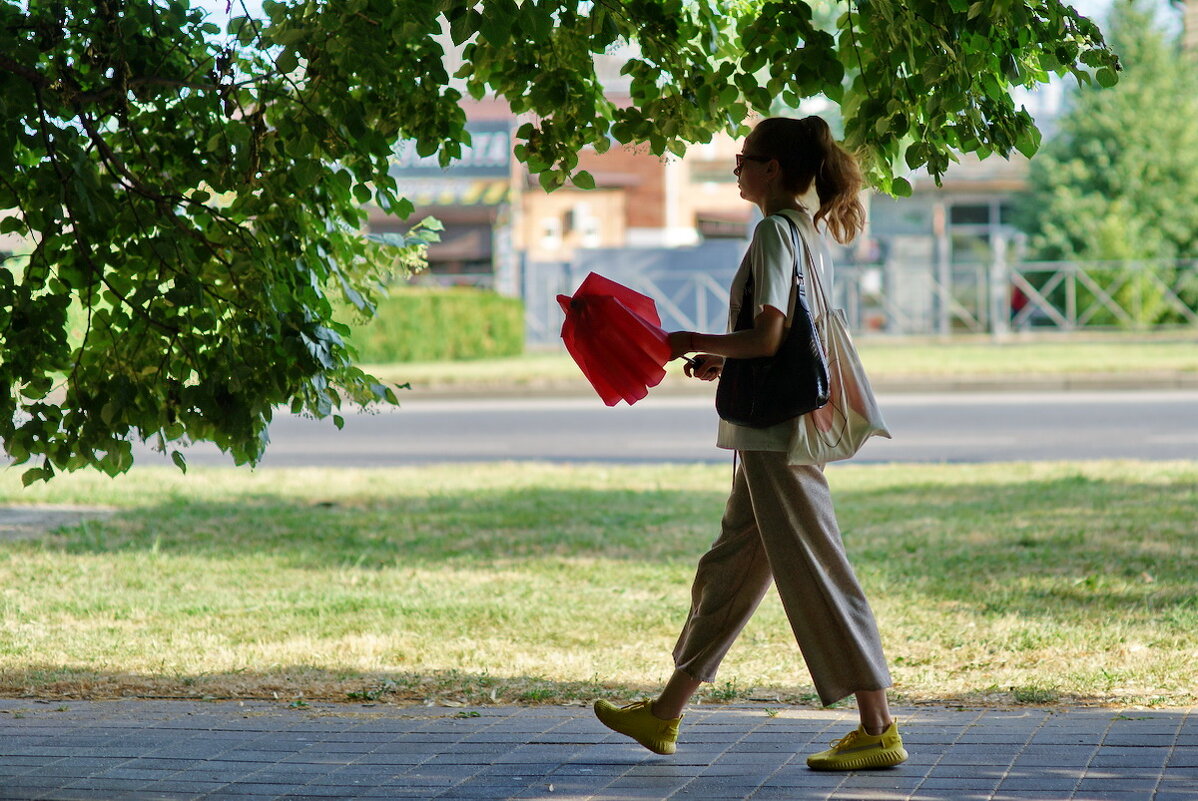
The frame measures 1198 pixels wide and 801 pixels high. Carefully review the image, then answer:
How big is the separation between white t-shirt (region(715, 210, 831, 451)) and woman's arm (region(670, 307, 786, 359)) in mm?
26

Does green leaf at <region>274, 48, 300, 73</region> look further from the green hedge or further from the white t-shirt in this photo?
the green hedge

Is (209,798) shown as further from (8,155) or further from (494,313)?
(494,313)

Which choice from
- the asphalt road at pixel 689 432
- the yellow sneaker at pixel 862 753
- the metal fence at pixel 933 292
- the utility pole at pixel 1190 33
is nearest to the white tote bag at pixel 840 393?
the yellow sneaker at pixel 862 753

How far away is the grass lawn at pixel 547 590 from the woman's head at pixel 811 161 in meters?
1.85

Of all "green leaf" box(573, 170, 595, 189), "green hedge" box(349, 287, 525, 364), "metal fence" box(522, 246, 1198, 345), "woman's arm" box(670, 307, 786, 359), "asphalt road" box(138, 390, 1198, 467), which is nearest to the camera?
"woman's arm" box(670, 307, 786, 359)

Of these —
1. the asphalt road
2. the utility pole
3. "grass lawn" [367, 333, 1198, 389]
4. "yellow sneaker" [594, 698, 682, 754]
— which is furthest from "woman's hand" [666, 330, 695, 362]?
"grass lawn" [367, 333, 1198, 389]

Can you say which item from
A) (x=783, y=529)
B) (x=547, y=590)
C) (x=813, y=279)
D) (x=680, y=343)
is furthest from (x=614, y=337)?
(x=547, y=590)

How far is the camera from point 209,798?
3.65 metres

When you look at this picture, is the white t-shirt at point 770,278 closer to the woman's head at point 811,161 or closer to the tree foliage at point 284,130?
the woman's head at point 811,161

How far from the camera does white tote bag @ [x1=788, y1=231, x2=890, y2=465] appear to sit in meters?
3.75

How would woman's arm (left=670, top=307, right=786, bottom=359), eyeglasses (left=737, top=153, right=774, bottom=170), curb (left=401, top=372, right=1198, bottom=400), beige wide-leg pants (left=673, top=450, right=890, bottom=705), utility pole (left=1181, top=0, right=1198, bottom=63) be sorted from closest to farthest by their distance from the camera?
woman's arm (left=670, top=307, right=786, bottom=359) → beige wide-leg pants (left=673, top=450, right=890, bottom=705) → eyeglasses (left=737, top=153, right=774, bottom=170) → curb (left=401, top=372, right=1198, bottom=400) → utility pole (left=1181, top=0, right=1198, bottom=63)

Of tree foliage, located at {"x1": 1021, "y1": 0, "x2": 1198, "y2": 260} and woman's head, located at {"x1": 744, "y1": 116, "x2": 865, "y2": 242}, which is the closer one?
woman's head, located at {"x1": 744, "y1": 116, "x2": 865, "y2": 242}

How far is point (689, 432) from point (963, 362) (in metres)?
8.42

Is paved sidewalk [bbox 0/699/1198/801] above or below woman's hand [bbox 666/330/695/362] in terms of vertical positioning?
below
